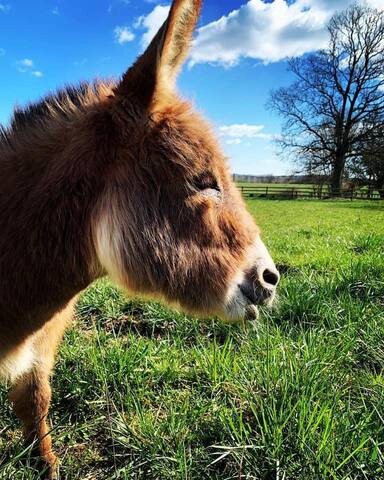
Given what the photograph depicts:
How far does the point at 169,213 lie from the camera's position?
1.84 meters

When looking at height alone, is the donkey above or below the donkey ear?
below

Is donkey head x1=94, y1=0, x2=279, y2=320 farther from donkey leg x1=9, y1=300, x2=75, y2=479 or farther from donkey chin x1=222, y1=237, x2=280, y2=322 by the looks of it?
donkey leg x1=9, y1=300, x2=75, y2=479

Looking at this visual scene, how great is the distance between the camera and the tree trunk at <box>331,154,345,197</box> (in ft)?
128

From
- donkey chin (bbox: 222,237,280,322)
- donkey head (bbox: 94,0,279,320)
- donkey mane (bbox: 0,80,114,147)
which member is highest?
donkey mane (bbox: 0,80,114,147)

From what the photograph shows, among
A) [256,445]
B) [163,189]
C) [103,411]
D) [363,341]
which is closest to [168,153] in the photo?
[163,189]

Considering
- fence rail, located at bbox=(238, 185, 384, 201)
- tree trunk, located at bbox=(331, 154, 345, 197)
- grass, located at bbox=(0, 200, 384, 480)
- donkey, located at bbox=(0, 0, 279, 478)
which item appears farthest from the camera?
fence rail, located at bbox=(238, 185, 384, 201)

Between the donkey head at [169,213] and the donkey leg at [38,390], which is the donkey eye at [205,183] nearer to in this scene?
the donkey head at [169,213]

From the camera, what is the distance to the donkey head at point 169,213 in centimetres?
180

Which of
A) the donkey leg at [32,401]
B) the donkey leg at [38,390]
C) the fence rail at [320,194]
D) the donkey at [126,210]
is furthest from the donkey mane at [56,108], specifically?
the fence rail at [320,194]

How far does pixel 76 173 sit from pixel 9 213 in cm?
37

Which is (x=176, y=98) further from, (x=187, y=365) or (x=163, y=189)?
(x=187, y=365)

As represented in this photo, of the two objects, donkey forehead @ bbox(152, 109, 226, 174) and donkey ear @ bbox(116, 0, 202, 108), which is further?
donkey forehead @ bbox(152, 109, 226, 174)

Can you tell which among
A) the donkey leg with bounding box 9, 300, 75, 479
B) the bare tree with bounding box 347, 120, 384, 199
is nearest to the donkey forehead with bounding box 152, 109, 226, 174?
the donkey leg with bounding box 9, 300, 75, 479

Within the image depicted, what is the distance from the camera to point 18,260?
5.75 ft
